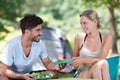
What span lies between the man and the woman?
1.00 feet

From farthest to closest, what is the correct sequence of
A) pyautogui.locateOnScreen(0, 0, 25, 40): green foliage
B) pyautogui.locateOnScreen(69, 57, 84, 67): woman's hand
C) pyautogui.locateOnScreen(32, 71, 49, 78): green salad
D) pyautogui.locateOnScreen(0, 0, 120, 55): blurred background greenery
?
pyautogui.locateOnScreen(0, 0, 25, 40): green foliage → pyautogui.locateOnScreen(0, 0, 120, 55): blurred background greenery → pyautogui.locateOnScreen(69, 57, 84, 67): woman's hand → pyautogui.locateOnScreen(32, 71, 49, 78): green salad

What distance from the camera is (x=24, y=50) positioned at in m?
3.37

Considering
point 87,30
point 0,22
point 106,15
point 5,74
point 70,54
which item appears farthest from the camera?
point 106,15

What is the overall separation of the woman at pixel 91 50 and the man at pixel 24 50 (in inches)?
12.0

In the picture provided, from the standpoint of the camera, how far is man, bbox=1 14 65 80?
328cm

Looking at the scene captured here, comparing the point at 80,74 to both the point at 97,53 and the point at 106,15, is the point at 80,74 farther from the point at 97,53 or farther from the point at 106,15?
the point at 106,15

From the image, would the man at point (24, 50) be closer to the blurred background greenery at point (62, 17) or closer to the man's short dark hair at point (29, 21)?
the man's short dark hair at point (29, 21)

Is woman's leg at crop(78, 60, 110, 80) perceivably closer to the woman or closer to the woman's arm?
the woman

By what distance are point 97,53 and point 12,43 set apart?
90 cm

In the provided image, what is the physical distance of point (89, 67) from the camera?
3623 mm

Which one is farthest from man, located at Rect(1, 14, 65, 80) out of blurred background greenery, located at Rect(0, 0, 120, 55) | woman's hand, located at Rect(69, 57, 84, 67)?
blurred background greenery, located at Rect(0, 0, 120, 55)

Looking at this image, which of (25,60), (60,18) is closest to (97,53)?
(25,60)

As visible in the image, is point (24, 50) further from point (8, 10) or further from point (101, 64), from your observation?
point (8, 10)

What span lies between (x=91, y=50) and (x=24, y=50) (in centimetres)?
73
